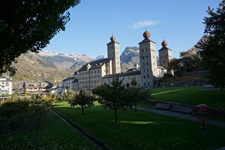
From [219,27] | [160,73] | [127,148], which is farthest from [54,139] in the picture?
[160,73]

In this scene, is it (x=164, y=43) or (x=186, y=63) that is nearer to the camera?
(x=186, y=63)

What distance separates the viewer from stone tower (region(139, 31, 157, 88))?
3314 inches

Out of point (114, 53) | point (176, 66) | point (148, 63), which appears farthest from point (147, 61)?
point (114, 53)

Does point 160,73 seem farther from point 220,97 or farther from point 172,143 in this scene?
point 172,143

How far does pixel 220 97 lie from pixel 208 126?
12.3m

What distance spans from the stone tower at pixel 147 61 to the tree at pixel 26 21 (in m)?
72.4

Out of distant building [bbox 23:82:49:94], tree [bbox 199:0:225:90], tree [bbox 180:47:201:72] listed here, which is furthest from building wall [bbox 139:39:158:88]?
distant building [bbox 23:82:49:94]

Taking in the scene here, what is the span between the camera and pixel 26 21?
11891 mm

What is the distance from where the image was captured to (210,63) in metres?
22.0

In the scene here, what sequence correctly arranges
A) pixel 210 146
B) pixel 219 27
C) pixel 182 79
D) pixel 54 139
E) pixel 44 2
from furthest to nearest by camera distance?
pixel 182 79, pixel 219 27, pixel 54 139, pixel 210 146, pixel 44 2

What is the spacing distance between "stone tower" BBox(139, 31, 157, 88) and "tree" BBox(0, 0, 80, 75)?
7236cm

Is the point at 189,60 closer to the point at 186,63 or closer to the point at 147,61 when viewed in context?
the point at 186,63

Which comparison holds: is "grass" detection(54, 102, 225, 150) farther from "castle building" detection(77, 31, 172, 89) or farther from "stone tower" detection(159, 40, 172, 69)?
"stone tower" detection(159, 40, 172, 69)

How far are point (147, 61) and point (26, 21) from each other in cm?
7855
